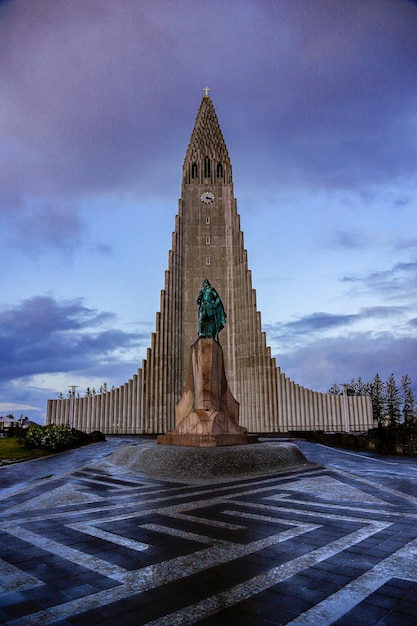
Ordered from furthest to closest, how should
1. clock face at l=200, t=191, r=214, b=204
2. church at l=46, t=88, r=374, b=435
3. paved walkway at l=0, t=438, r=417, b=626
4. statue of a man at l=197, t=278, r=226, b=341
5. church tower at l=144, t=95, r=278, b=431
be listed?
clock face at l=200, t=191, r=214, b=204
church tower at l=144, t=95, r=278, b=431
church at l=46, t=88, r=374, b=435
statue of a man at l=197, t=278, r=226, b=341
paved walkway at l=0, t=438, r=417, b=626

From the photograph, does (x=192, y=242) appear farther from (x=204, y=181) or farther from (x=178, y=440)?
(x=178, y=440)

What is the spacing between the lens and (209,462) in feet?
32.5

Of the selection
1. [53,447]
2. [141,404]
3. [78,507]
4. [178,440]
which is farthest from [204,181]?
[78,507]

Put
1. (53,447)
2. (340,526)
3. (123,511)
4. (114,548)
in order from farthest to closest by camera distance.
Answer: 1. (53,447)
2. (123,511)
3. (340,526)
4. (114,548)

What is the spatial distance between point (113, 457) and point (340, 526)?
31.2 ft

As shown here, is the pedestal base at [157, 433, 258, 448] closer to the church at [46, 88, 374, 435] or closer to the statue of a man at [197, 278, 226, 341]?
the statue of a man at [197, 278, 226, 341]

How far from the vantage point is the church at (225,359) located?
124 ft

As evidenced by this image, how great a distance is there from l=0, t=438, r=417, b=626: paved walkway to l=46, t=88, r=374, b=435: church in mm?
Answer: 30303

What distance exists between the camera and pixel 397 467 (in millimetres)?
12164

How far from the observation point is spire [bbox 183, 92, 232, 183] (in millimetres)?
45125

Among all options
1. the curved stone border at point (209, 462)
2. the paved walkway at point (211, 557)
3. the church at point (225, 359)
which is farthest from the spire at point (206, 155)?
the paved walkway at point (211, 557)

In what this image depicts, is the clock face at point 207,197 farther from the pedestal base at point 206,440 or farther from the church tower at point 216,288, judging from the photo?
the pedestal base at point 206,440

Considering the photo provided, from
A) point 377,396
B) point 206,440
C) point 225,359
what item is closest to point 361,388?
point 377,396

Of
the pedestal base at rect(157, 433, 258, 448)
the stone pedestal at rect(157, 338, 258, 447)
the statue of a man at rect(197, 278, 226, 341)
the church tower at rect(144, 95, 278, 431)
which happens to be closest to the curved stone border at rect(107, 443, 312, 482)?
the pedestal base at rect(157, 433, 258, 448)
